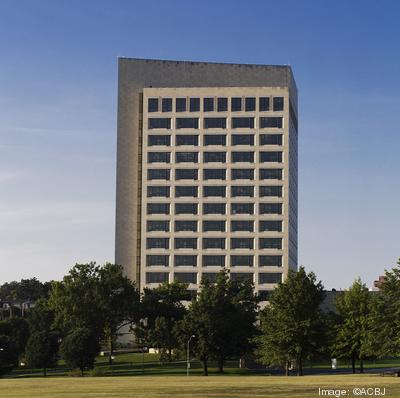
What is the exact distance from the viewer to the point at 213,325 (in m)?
119

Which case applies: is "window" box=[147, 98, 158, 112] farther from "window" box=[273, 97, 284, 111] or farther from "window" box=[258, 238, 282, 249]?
"window" box=[258, 238, 282, 249]

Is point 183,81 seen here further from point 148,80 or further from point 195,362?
point 195,362

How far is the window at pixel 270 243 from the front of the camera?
178 meters

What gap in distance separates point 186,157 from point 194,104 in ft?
39.5

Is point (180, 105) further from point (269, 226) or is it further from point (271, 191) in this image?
point (269, 226)

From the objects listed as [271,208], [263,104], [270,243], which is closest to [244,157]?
[263,104]

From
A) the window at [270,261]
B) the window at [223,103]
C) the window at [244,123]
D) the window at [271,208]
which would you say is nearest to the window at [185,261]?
the window at [270,261]

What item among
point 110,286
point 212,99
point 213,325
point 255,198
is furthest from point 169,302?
point 212,99

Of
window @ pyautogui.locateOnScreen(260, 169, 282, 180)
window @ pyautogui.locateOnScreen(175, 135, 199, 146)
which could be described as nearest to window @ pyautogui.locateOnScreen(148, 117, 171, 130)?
window @ pyautogui.locateOnScreen(175, 135, 199, 146)

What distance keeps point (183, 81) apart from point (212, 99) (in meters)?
10.8

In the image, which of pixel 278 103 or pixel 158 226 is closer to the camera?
pixel 158 226

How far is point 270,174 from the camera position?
180 meters

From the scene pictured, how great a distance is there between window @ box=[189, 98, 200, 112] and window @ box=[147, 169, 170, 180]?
14906 mm

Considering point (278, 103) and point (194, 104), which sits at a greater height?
point (278, 103)
